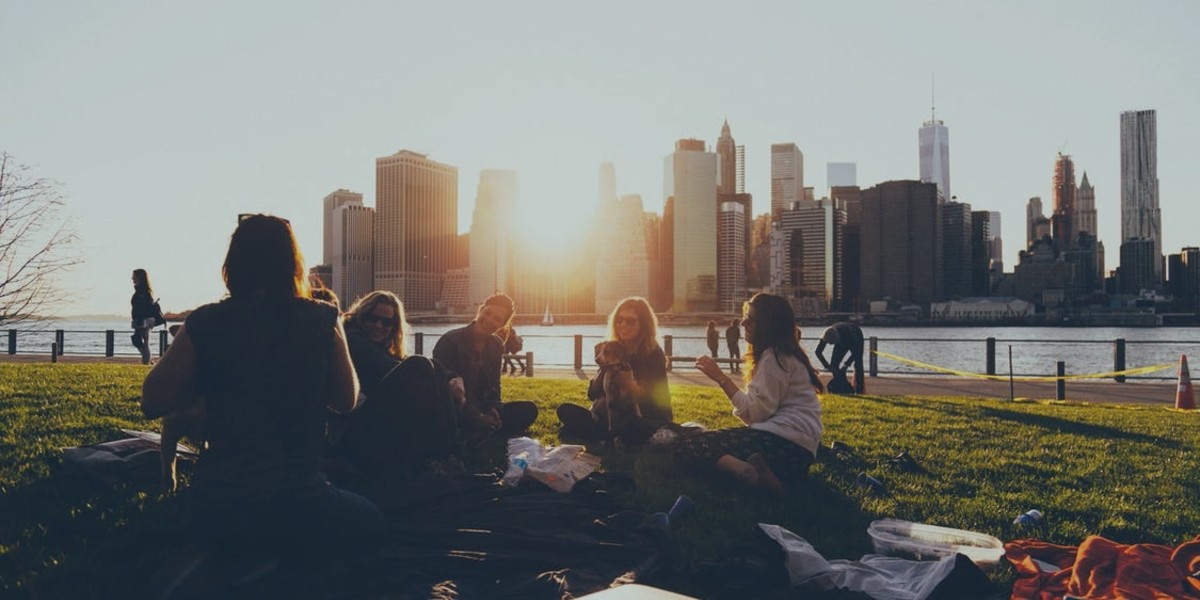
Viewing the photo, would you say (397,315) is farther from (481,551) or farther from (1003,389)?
(1003,389)

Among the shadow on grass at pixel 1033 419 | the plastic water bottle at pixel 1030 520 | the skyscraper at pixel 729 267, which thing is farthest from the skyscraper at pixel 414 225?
the plastic water bottle at pixel 1030 520

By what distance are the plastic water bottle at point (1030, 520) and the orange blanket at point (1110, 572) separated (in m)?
0.63

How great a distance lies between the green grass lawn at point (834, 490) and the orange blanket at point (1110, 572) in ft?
0.69

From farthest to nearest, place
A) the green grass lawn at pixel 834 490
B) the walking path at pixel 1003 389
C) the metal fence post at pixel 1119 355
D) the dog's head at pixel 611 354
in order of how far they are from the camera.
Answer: the metal fence post at pixel 1119 355
the walking path at pixel 1003 389
the dog's head at pixel 611 354
the green grass lawn at pixel 834 490

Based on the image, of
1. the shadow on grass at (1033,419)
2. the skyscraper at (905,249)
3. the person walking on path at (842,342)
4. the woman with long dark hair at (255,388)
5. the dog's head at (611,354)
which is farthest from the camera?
the skyscraper at (905,249)

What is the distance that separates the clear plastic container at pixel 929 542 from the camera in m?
3.84

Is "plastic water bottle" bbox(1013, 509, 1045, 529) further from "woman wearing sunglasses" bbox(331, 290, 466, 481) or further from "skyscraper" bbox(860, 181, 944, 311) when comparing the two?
"skyscraper" bbox(860, 181, 944, 311)

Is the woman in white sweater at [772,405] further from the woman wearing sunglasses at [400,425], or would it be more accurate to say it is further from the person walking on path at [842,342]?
the person walking on path at [842,342]

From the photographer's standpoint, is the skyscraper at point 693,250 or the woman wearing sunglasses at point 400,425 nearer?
the woman wearing sunglasses at point 400,425

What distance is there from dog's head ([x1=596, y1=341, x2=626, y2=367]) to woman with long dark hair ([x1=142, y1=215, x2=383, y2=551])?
3.36 meters

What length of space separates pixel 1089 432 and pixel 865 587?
6.67m

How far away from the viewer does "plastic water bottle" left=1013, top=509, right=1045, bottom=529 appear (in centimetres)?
455

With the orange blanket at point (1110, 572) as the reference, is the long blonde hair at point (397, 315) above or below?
above

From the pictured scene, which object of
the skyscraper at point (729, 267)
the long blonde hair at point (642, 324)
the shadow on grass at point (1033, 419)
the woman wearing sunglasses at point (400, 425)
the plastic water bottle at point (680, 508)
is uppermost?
the skyscraper at point (729, 267)
